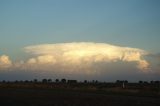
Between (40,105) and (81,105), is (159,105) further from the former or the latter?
(40,105)

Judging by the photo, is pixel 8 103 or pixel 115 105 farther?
pixel 8 103

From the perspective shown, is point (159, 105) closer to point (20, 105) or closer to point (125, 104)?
point (125, 104)

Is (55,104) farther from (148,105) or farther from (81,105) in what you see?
(148,105)

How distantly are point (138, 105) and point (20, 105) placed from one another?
9.31m

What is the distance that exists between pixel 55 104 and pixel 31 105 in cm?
188

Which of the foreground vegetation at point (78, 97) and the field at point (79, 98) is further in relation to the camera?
the foreground vegetation at point (78, 97)

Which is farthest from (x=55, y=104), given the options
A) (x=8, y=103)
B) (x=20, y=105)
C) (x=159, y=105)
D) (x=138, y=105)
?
(x=159, y=105)

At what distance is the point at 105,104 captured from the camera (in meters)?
26.6

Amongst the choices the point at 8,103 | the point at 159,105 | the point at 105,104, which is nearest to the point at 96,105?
the point at 105,104

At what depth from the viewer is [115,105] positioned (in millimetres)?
26094

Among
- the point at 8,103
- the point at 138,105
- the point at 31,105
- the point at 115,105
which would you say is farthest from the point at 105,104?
the point at 8,103

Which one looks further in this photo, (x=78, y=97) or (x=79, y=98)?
(x=78, y=97)

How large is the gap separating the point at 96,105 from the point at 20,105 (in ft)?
20.2

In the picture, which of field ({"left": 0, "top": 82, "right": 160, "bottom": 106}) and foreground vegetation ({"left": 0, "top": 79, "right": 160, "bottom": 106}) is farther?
foreground vegetation ({"left": 0, "top": 79, "right": 160, "bottom": 106})
